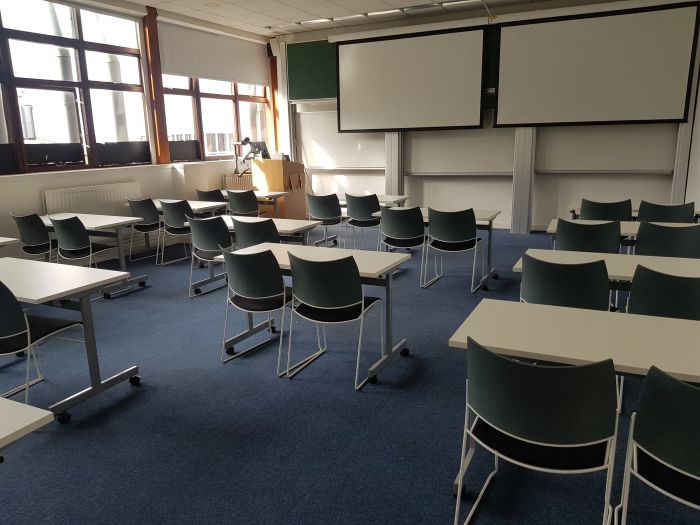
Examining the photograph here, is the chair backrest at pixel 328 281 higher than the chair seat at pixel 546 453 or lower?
higher

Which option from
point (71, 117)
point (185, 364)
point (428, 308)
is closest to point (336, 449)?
point (185, 364)

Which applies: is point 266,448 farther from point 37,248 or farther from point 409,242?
point 37,248

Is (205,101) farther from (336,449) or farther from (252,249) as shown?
(336,449)

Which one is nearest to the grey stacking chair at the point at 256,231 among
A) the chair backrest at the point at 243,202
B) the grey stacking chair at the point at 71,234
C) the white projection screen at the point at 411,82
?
the grey stacking chair at the point at 71,234

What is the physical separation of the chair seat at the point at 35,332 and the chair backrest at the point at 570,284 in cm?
265

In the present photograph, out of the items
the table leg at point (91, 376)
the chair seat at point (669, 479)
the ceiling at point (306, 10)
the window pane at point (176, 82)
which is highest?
the ceiling at point (306, 10)

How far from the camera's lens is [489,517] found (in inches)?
83.4

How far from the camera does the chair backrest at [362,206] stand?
6508 mm

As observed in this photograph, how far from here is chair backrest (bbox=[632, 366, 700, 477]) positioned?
4.54 feet

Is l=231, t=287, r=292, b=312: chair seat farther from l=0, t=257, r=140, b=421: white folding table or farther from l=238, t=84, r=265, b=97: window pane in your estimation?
l=238, t=84, r=265, b=97: window pane

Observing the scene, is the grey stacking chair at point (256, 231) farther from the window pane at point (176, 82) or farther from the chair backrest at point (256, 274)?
the window pane at point (176, 82)

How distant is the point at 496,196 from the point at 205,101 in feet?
16.8

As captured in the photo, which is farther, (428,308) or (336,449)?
(428,308)

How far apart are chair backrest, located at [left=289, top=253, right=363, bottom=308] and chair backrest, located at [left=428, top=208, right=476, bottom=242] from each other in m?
2.21
